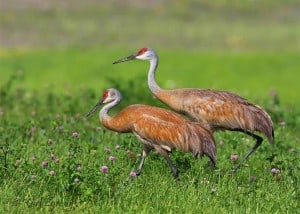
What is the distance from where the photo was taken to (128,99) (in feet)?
53.4

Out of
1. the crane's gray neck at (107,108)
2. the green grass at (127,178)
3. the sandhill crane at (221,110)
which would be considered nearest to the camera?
the green grass at (127,178)

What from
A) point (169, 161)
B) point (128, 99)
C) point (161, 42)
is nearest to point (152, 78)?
point (169, 161)

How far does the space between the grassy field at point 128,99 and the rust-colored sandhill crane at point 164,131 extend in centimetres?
28

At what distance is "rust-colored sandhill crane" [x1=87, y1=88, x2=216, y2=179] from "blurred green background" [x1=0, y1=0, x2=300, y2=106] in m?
7.54

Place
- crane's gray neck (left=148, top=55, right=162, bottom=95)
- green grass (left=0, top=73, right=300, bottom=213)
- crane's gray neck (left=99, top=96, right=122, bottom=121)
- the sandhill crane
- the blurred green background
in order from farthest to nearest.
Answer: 1. the blurred green background
2. crane's gray neck (left=148, top=55, right=162, bottom=95)
3. the sandhill crane
4. crane's gray neck (left=99, top=96, right=122, bottom=121)
5. green grass (left=0, top=73, right=300, bottom=213)

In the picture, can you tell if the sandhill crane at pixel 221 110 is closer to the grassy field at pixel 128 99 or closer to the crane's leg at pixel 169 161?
the grassy field at pixel 128 99

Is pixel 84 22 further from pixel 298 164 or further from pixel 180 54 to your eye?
pixel 298 164

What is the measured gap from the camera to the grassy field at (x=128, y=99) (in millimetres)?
7812

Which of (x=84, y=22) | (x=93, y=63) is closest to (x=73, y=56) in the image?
(x=93, y=63)

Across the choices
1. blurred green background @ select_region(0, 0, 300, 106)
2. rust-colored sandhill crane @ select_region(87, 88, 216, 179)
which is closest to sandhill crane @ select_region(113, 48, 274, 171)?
rust-colored sandhill crane @ select_region(87, 88, 216, 179)

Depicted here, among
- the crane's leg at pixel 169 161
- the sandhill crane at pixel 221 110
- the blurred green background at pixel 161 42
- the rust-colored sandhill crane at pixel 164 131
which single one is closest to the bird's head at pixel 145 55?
the sandhill crane at pixel 221 110

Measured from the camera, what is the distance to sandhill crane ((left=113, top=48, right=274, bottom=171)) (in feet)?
32.1

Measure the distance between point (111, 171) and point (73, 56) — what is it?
56.0 ft

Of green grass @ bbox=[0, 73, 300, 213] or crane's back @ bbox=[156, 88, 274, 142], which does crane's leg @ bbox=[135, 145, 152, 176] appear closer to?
green grass @ bbox=[0, 73, 300, 213]
